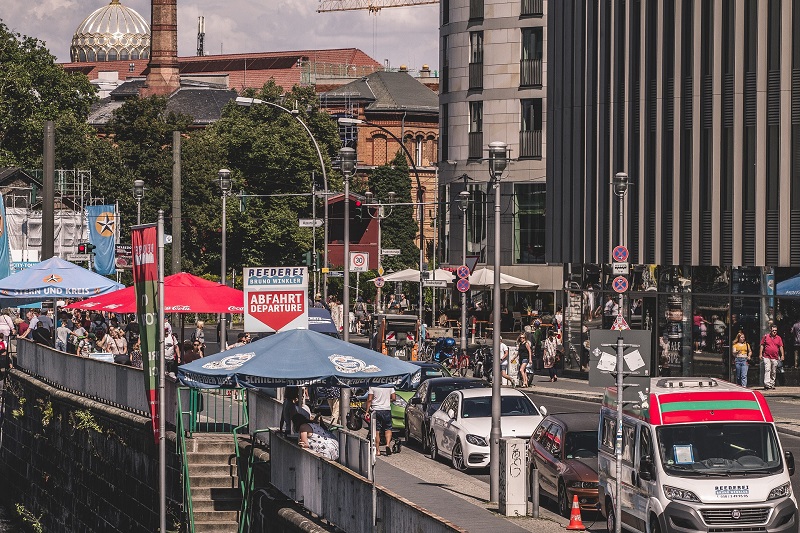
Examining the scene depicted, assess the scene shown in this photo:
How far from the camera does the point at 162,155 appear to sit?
97.2 m

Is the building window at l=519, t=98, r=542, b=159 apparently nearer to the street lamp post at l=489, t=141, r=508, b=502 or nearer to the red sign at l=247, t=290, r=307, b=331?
the street lamp post at l=489, t=141, r=508, b=502

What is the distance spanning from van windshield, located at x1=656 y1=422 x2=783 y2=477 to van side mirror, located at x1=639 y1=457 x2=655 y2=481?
0.54 feet

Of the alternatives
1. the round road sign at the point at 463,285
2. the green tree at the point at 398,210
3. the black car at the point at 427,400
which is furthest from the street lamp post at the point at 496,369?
the green tree at the point at 398,210

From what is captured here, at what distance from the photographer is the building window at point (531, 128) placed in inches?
2571

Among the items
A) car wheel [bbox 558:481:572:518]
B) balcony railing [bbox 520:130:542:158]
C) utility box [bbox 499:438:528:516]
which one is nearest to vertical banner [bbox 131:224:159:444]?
utility box [bbox 499:438:528:516]

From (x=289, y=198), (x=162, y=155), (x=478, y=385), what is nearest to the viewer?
(x=478, y=385)

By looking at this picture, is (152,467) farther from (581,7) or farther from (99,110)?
(99,110)

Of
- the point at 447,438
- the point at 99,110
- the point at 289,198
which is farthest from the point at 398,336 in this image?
the point at 99,110

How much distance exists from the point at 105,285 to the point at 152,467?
35.8 feet

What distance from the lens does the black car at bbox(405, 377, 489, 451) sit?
2897cm

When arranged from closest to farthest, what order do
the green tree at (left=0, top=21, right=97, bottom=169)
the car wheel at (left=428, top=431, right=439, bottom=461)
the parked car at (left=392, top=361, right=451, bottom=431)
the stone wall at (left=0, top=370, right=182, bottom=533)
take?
1. the stone wall at (left=0, top=370, right=182, bottom=533)
2. the car wheel at (left=428, top=431, right=439, bottom=461)
3. the parked car at (left=392, top=361, right=451, bottom=431)
4. the green tree at (left=0, top=21, right=97, bottom=169)

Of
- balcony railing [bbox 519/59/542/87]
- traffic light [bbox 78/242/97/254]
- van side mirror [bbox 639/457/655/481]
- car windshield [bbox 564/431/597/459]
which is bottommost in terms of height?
car windshield [bbox 564/431/597/459]

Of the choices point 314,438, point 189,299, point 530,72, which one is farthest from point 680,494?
point 530,72

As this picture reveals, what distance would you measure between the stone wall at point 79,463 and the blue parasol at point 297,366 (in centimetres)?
380
